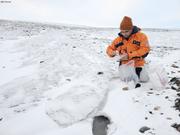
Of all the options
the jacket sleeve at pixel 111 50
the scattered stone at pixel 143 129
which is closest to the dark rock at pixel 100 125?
the scattered stone at pixel 143 129

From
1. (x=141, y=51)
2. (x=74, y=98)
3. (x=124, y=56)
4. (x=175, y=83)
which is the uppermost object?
(x=141, y=51)

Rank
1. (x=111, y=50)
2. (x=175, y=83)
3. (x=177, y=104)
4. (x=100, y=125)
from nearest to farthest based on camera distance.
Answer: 1. (x=100, y=125)
2. (x=177, y=104)
3. (x=175, y=83)
4. (x=111, y=50)

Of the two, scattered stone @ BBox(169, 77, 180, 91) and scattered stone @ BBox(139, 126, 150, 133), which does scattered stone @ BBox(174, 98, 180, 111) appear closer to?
scattered stone @ BBox(169, 77, 180, 91)

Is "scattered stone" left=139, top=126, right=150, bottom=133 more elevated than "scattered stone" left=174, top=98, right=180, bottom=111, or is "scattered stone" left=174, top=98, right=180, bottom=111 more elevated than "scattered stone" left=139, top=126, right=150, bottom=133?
"scattered stone" left=174, top=98, right=180, bottom=111

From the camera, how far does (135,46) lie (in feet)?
21.2

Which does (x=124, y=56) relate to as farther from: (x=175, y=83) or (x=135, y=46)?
(x=175, y=83)

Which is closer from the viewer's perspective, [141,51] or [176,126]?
[176,126]

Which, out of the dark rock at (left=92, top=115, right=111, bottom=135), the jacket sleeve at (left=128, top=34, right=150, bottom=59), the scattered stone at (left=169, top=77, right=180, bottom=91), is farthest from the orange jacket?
the dark rock at (left=92, top=115, right=111, bottom=135)

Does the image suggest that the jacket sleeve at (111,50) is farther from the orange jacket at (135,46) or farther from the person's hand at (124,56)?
the person's hand at (124,56)

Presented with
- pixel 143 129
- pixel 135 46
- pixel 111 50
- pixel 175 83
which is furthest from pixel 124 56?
pixel 143 129

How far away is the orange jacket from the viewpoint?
6.27 meters

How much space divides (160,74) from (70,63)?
2794 mm

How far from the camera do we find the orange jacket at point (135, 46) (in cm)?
627

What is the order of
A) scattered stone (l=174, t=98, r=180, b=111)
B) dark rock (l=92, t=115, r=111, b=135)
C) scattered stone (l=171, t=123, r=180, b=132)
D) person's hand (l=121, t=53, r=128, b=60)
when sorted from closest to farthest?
scattered stone (l=171, t=123, r=180, b=132) → dark rock (l=92, t=115, r=111, b=135) → scattered stone (l=174, t=98, r=180, b=111) → person's hand (l=121, t=53, r=128, b=60)
